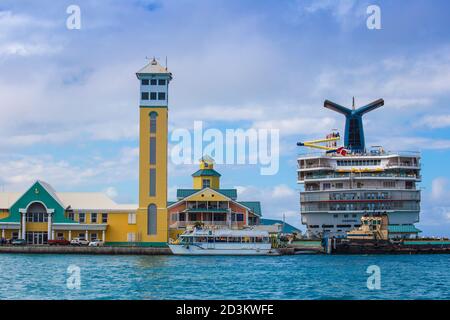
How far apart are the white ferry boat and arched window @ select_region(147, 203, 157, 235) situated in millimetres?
5528

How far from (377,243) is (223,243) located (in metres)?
16.8

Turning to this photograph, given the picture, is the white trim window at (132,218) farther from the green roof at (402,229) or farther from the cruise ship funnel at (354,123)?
the cruise ship funnel at (354,123)

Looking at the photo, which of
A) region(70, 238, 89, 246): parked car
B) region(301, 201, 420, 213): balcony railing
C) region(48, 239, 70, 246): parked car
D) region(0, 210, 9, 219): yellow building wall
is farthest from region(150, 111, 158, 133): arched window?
region(301, 201, 420, 213): balcony railing

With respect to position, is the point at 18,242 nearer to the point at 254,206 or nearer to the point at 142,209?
the point at 142,209

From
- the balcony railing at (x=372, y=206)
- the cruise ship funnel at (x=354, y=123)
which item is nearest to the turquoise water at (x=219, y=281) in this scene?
the balcony railing at (x=372, y=206)

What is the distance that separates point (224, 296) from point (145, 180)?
146 ft

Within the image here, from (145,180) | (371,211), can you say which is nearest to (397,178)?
(371,211)

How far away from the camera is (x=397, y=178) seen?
83312 millimetres

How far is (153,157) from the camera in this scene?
74.9 meters

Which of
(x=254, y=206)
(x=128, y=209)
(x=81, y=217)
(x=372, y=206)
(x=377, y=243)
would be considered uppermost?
(x=254, y=206)

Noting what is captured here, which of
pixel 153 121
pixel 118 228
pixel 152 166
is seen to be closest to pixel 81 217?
pixel 118 228

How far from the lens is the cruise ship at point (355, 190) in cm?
8275

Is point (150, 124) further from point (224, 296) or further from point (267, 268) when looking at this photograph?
point (224, 296)

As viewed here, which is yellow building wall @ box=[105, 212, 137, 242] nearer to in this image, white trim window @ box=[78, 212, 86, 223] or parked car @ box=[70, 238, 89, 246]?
parked car @ box=[70, 238, 89, 246]
